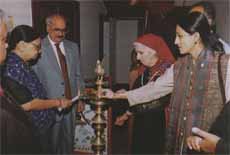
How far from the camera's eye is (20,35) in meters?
1.25

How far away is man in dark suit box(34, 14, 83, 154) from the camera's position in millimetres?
1271

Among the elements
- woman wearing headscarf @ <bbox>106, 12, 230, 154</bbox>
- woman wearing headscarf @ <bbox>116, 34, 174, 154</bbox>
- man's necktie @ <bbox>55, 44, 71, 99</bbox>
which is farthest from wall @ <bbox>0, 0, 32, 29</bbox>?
woman wearing headscarf @ <bbox>106, 12, 230, 154</bbox>

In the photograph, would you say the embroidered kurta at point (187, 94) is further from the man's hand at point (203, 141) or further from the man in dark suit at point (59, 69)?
the man in dark suit at point (59, 69)

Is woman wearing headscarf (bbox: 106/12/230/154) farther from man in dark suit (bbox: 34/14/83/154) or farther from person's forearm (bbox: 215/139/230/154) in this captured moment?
man in dark suit (bbox: 34/14/83/154)

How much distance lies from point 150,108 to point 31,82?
409 millimetres

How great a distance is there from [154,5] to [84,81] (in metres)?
0.35

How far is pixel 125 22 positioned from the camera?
4.13 ft

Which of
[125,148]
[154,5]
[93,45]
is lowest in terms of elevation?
[125,148]

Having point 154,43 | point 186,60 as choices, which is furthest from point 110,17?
point 186,60

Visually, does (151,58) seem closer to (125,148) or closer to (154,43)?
(154,43)

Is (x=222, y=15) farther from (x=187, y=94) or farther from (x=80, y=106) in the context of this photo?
(x=80, y=106)

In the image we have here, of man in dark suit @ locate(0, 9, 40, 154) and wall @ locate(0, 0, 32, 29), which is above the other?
wall @ locate(0, 0, 32, 29)

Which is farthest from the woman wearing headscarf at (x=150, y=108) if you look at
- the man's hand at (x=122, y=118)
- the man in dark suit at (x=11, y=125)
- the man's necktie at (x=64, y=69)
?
the man in dark suit at (x=11, y=125)

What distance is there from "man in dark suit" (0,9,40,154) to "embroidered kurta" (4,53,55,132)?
0.09ft
